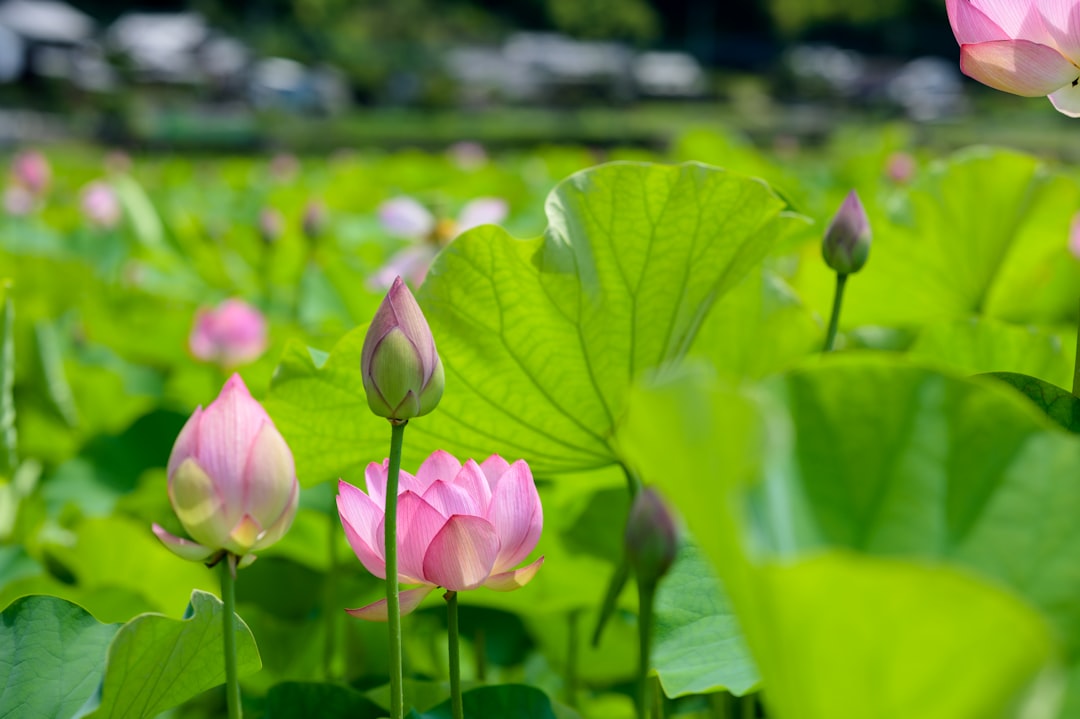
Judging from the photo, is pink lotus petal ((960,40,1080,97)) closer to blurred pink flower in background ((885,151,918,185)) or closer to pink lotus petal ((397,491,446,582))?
pink lotus petal ((397,491,446,582))

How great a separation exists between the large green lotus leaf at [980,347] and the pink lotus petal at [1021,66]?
172 mm

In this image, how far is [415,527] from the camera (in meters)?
0.40

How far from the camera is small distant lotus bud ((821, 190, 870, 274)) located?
0.54m

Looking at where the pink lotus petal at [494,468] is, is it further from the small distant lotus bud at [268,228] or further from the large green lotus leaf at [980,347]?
the small distant lotus bud at [268,228]

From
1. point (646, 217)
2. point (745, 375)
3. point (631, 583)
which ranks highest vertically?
point (646, 217)

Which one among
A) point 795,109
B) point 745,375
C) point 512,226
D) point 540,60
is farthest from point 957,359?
point 540,60

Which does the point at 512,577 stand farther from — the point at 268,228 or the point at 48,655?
the point at 268,228

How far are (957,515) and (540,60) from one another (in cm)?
2528

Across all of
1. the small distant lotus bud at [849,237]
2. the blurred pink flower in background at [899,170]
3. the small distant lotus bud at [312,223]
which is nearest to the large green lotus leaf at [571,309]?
the small distant lotus bud at [849,237]

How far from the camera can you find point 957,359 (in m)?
0.57

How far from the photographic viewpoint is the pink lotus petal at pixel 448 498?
41cm

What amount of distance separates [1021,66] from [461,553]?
0.27 meters

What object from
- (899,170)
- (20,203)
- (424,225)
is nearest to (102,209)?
(20,203)

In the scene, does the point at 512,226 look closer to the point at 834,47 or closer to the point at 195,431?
the point at 195,431
